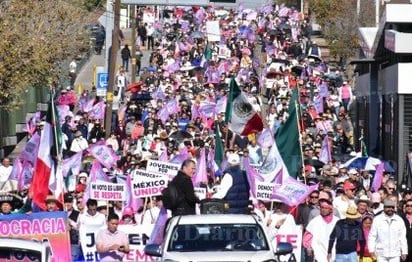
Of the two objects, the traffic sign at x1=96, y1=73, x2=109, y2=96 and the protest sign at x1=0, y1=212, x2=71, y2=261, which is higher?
the protest sign at x1=0, y1=212, x2=71, y2=261

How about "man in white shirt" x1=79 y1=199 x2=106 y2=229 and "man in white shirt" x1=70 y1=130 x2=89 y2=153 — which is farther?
"man in white shirt" x1=70 y1=130 x2=89 y2=153

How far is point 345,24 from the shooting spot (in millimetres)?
64688

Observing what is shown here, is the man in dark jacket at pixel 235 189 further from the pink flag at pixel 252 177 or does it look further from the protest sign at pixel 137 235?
the protest sign at pixel 137 235

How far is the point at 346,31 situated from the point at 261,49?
6728 mm

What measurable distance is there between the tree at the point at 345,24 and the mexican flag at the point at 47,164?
1408 inches

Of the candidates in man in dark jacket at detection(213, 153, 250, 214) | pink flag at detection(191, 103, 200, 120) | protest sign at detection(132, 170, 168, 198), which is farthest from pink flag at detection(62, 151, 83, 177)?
pink flag at detection(191, 103, 200, 120)

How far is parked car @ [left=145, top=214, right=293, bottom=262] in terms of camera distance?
59.7ft

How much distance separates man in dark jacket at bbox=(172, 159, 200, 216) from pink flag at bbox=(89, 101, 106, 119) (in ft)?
77.5

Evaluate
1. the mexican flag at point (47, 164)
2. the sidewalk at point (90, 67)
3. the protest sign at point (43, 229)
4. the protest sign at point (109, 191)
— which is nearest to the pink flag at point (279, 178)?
the protest sign at point (109, 191)

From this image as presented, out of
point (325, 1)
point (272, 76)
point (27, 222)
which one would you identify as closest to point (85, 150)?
point (27, 222)

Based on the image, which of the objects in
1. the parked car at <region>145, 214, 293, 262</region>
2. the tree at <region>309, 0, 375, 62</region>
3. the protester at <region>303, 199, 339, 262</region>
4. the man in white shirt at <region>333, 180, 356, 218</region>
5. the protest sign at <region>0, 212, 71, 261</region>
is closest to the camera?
the parked car at <region>145, 214, 293, 262</region>

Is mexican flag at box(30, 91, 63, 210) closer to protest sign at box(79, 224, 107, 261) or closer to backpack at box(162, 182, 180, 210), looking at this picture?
protest sign at box(79, 224, 107, 261)

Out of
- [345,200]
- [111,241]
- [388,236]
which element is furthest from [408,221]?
[111,241]

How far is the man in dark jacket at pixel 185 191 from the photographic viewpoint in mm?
21734
